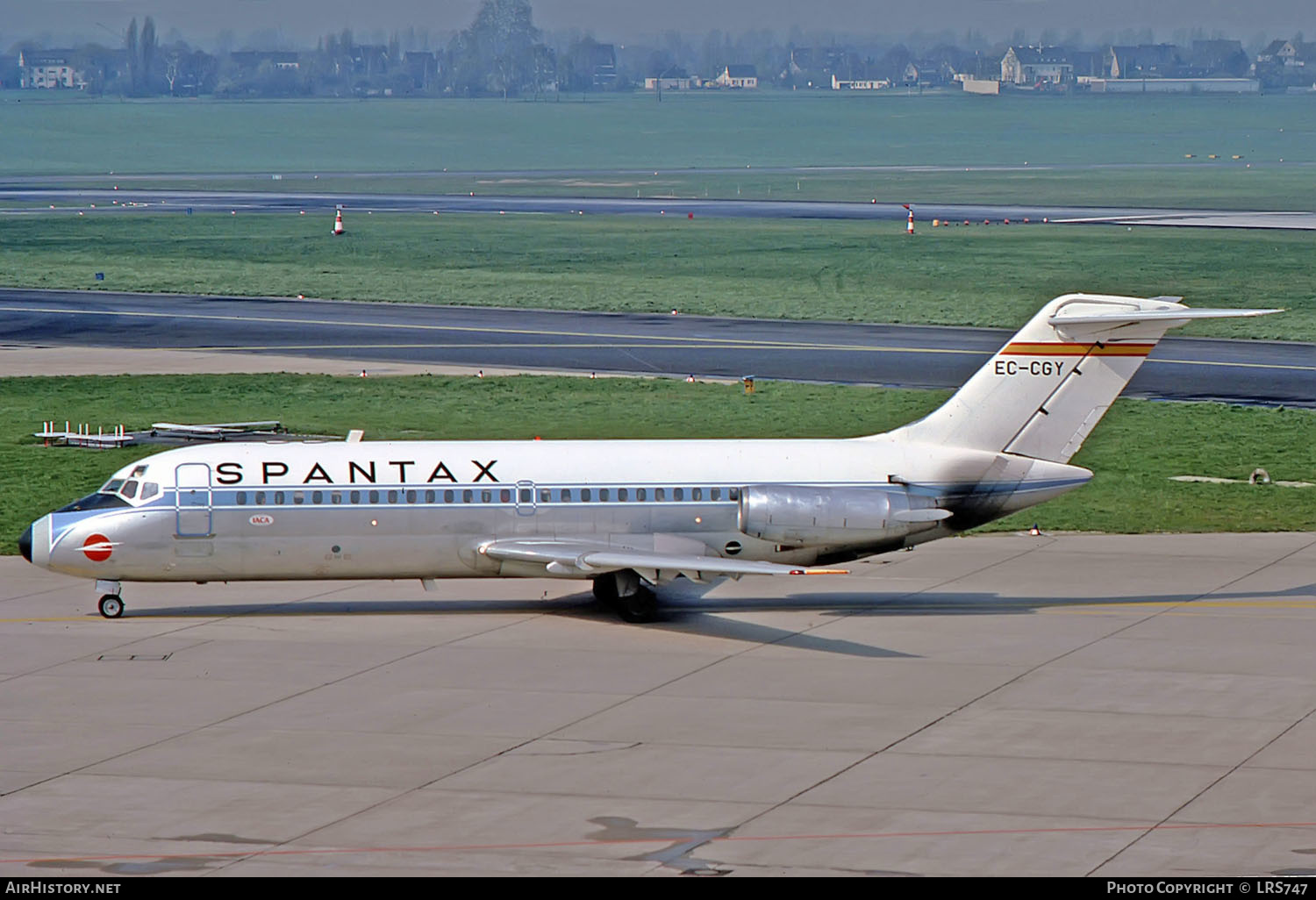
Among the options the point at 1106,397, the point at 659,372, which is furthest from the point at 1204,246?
the point at 1106,397

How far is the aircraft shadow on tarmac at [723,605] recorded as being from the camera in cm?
3406

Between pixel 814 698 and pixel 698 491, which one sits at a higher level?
pixel 698 491

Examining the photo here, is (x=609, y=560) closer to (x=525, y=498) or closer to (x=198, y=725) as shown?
(x=525, y=498)

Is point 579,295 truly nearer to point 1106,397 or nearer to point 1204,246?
point 1204,246

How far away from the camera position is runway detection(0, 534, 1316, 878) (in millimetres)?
21047

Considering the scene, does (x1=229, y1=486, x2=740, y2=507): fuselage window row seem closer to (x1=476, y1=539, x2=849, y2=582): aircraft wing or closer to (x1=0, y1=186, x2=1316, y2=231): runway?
(x1=476, y1=539, x2=849, y2=582): aircraft wing

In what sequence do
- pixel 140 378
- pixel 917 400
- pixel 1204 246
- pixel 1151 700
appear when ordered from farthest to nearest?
pixel 1204 246 → pixel 140 378 → pixel 917 400 → pixel 1151 700

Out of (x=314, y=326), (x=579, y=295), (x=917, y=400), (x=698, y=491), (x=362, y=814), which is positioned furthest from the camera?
(x=579, y=295)

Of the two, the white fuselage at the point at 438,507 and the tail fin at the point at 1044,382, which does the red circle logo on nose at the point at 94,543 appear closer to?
the white fuselage at the point at 438,507

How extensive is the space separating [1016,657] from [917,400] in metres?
27.4

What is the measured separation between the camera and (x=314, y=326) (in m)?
76.2

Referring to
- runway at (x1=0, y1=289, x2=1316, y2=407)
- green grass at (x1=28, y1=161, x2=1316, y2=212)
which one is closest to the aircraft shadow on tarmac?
runway at (x1=0, y1=289, x2=1316, y2=407)

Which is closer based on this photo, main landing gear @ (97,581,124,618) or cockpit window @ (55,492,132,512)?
cockpit window @ (55,492,132,512)

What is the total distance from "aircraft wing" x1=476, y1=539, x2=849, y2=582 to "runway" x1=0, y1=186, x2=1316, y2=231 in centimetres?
8863
